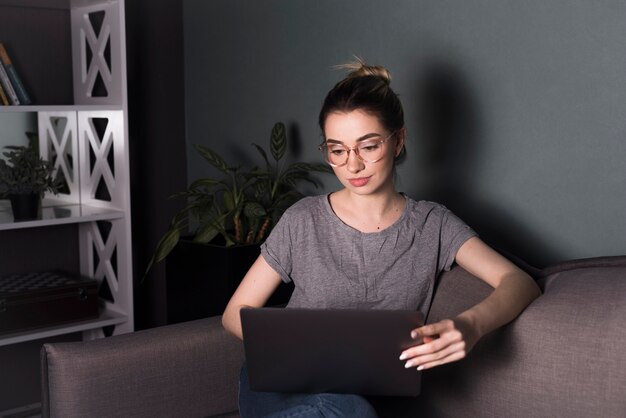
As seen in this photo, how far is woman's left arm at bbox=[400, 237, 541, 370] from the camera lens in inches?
57.0

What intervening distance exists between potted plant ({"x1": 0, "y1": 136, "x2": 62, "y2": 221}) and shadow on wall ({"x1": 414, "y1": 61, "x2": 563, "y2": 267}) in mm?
1302

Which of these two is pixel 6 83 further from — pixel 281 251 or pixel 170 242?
pixel 281 251

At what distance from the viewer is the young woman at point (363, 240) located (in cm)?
178

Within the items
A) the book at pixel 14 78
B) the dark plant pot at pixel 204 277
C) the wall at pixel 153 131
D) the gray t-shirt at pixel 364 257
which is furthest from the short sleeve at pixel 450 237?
the wall at pixel 153 131

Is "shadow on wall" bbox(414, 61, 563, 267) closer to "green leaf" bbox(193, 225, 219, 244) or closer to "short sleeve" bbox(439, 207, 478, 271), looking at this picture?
"short sleeve" bbox(439, 207, 478, 271)

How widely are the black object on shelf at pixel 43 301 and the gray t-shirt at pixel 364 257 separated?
1216 millimetres

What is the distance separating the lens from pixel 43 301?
279 centimetres

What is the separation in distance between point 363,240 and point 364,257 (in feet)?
0.13

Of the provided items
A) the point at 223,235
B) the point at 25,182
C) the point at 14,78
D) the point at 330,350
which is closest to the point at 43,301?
the point at 25,182

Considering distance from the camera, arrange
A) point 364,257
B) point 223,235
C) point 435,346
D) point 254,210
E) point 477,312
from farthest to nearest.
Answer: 1. point 223,235
2. point 254,210
3. point 364,257
4. point 477,312
5. point 435,346

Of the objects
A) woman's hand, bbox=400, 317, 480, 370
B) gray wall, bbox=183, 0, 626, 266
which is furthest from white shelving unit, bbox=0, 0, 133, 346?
woman's hand, bbox=400, 317, 480, 370

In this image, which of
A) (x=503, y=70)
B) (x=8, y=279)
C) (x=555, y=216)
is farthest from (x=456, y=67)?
(x=8, y=279)

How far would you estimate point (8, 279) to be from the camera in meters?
2.92

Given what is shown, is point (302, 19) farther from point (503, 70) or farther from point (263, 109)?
point (503, 70)
